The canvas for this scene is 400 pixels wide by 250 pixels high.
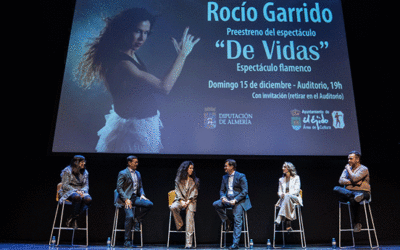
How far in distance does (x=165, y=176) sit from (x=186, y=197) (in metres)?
0.80

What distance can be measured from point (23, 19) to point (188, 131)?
3.32m

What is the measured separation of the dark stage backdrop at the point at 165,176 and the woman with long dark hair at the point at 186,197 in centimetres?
36

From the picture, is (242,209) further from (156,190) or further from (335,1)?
(335,1)

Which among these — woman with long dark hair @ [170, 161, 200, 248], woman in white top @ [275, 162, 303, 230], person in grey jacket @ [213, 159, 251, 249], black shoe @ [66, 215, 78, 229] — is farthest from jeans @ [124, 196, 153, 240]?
woman in white top @ [275, 162, 303, 230]

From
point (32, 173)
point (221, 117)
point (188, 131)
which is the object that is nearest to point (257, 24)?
point (221, 117)

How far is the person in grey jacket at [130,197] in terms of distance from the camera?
4383 mm

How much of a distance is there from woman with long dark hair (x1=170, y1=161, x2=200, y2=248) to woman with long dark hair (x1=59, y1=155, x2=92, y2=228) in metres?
1.13

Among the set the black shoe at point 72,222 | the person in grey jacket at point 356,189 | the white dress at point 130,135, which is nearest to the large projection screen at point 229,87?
the white dress at point 130,135

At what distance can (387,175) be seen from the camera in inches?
211

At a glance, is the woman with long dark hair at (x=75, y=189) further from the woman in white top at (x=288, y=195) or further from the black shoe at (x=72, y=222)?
the woman in white top at (x=288, y=195)

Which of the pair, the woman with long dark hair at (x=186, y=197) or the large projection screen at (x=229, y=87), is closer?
the woman with long dark hair at (x=186, y=197)

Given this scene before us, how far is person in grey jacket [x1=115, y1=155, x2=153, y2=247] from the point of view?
173 inches

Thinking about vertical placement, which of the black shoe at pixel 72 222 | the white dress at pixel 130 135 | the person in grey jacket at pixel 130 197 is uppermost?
the white dress at pixel 130 135

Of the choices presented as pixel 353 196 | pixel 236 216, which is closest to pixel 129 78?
pixel 236 216
